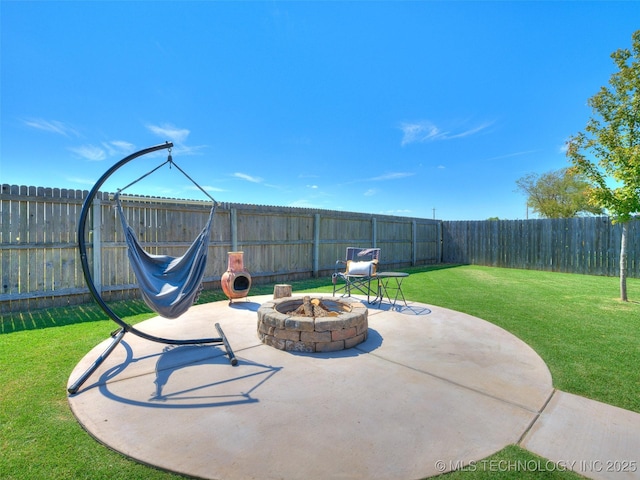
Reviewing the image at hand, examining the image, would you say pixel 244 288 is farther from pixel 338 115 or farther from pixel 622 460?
pixel 338 115

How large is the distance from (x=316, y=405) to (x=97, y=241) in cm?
501

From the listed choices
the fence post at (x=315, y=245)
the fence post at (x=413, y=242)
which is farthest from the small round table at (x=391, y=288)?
the fence post at (x=413, y=242)

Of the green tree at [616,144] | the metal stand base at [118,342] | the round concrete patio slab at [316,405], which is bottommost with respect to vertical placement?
the round concrete patio slab at [316,405]

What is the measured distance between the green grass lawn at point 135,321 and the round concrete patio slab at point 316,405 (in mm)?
123

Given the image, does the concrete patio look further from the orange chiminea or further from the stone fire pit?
the orange chiminea

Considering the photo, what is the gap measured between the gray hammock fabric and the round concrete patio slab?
0.51 meters

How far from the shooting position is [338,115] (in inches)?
371

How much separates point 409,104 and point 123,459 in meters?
9.75

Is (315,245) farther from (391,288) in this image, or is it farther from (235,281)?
(235,281)

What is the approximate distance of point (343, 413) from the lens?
1.90m

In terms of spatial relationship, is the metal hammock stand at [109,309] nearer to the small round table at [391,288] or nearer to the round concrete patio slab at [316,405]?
the round concrete patio slab at [316,405]

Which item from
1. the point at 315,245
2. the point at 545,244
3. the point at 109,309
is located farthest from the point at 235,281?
the point at 545,244

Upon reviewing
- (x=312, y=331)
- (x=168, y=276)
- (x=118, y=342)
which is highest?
(x=168, y=276)

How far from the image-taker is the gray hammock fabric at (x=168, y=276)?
2.86 m
